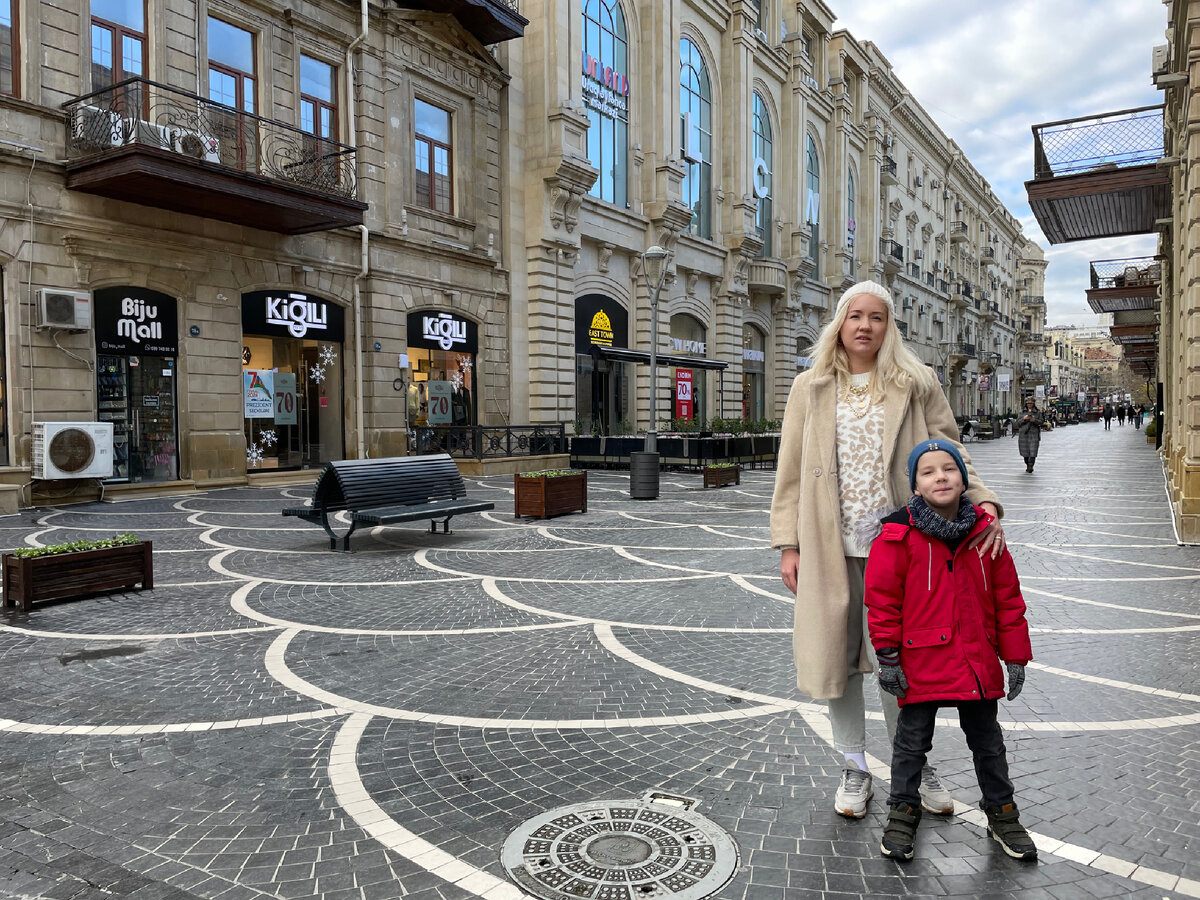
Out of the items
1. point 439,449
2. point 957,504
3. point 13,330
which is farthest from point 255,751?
point 439,449

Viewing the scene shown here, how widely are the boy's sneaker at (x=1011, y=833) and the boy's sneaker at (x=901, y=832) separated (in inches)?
10.9

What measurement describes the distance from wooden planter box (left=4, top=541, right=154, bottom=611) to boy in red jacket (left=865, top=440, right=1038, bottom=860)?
688 centimetres

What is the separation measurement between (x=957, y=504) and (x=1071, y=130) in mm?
16389

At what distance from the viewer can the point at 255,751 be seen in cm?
402

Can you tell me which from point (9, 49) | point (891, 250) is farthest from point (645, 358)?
point (891, 250)

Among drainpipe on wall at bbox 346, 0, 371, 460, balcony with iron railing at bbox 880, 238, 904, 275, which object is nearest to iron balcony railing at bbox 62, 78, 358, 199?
drainpipe on wall at bbox 346, 0, 371, 460

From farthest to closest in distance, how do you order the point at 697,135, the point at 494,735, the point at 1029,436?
1. the point at 697,135
2. the point at 1029,436
3. the point at 494,735

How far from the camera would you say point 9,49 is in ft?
44.3

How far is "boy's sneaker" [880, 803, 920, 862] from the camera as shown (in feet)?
9.81

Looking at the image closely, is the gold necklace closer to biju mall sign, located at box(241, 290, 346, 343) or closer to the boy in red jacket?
Result: the boy in red jacket

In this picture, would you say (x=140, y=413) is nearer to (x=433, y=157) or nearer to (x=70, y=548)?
(x=70, y=548)

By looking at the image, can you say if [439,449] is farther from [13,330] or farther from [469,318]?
[13,330]

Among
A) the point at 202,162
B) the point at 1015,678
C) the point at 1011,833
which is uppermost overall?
the point at 202,162

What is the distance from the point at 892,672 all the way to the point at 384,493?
8.20m
